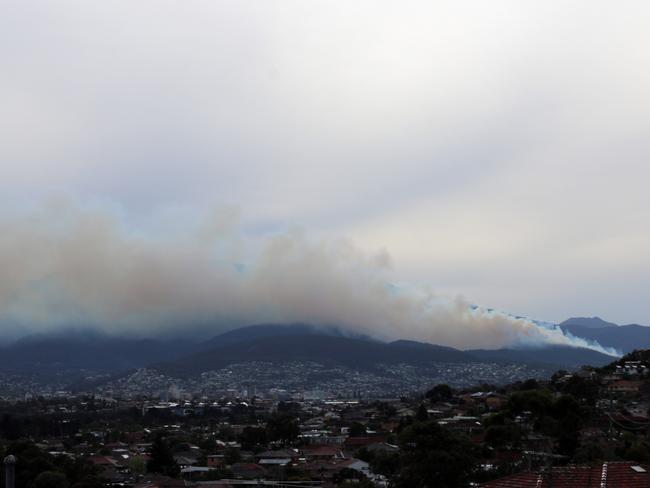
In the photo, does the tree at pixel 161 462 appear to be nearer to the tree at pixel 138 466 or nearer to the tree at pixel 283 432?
the tree at pixel 138 466

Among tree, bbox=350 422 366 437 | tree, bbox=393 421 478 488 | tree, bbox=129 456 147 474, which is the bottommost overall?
tree, bbox=129 456 147 474

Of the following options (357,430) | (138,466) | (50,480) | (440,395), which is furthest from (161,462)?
(440,395)

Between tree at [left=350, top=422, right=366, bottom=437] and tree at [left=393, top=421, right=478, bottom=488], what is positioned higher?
tree at [left=393, top=421, right=478, bottom=488]

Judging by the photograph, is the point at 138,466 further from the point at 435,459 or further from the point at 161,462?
the point at 435,459

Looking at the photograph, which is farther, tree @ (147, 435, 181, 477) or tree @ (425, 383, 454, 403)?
tree @ (425, 383, 454, 403)

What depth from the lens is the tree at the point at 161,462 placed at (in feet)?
207

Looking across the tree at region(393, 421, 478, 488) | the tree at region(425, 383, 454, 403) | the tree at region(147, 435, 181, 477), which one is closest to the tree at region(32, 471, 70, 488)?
the tree at region(393, 421, 478, 488)

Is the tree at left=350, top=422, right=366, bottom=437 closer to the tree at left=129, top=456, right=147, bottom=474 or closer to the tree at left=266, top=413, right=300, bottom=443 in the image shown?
the tree at left=266, top=413, right=300, bottom=443

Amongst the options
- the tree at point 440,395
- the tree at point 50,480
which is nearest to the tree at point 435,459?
the tree at point 50,480

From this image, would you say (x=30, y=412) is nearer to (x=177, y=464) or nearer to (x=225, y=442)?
(x=225, y=442)

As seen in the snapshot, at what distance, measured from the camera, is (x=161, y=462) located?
63.8 m

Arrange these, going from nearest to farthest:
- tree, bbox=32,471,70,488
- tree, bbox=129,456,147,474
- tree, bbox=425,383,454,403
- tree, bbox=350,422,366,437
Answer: tree, bbox=32,471,70,488, tree, bbox=129,456,147,474, tree, bbox=350,422,366,437, tree, bbox=425,383,454,403

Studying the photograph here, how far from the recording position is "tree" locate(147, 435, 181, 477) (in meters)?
63.2

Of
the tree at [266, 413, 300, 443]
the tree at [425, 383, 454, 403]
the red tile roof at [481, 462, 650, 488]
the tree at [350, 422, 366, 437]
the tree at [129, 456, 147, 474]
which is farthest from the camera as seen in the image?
the tree at [425, 383, 454, 403]
